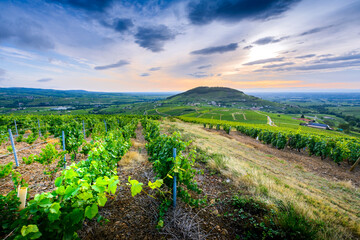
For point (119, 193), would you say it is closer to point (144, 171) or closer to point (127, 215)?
point (127, 215)

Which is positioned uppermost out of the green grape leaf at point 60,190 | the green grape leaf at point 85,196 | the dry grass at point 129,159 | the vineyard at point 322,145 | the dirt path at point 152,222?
the green grape leaf at point 60,190

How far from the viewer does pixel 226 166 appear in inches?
254

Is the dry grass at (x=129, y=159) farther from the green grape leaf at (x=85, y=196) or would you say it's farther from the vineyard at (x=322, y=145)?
the vineyard at (x=322, y=145)

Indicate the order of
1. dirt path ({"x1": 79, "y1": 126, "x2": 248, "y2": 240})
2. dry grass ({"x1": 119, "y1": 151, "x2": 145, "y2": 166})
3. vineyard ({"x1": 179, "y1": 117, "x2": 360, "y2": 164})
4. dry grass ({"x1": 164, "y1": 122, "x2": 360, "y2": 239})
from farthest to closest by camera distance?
vineyard ({"x1": 179, "y1": 117, "x2": 360, "y2": 164}), dry grass ({"x1": 119, "y1": 151, "x2": 145, "y2": 166}), dry grass ({"x1": 164, "y1": 122, "x2": 360, "y2": 239}), dirt path ({"x1": 79, "y1": 126, "x2": 248, "y2": 240})

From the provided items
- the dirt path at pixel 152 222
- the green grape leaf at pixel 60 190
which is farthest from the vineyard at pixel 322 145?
the green grape leaf at pixel 60 190

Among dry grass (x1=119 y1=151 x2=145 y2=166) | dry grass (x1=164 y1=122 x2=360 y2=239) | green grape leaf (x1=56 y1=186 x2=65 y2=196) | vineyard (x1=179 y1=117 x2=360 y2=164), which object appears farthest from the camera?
vineyard (x1=179 y1=117 x2=360 y2=164)

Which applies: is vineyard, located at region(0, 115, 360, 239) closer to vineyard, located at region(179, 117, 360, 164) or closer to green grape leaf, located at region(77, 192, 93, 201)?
green grape leaf, located at region(77, 192, 93, 201)

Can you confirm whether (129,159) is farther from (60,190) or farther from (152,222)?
(60,190)

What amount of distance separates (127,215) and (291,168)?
1100cm

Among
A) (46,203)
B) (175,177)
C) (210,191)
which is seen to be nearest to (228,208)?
(210,191)

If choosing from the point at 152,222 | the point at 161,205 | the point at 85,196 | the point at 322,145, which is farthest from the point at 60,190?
the point at 322,145

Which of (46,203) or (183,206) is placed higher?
(46,203)

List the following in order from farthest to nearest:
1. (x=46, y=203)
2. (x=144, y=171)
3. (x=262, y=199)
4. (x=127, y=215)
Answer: (x=144, y=171) < (x=262, y=199) < (x=127, y=215) < (x=46, y=203)

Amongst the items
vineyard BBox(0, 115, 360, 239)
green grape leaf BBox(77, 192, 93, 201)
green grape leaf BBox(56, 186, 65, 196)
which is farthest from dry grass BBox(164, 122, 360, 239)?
green grape leaf BBox(56, 186, 65, 196)
